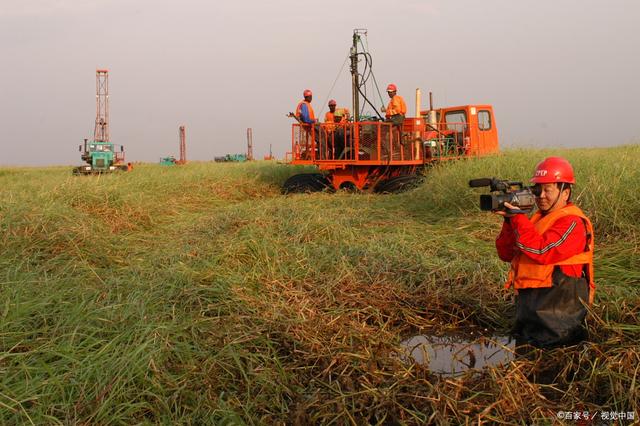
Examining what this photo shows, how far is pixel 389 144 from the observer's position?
10.4 metres

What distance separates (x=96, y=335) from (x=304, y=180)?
8851 millimetres

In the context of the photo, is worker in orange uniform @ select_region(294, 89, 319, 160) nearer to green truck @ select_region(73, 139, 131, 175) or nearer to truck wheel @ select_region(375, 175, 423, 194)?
truck wheel @ select_region(375, 175, 423, 194)

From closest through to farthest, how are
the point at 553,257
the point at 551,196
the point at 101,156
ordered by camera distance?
the point at 553,257 → the point at 551,196 → the point at 101,156

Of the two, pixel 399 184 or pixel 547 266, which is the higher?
pixel 399 184

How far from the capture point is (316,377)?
2.69 meters

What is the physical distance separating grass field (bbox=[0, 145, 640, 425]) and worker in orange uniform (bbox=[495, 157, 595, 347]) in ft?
0.65

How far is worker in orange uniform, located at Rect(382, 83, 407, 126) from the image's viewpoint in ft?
33.4

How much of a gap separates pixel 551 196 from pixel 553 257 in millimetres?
337

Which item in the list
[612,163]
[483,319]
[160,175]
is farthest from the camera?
[160,175]

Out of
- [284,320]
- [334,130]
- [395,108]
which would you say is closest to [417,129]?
[395,108]

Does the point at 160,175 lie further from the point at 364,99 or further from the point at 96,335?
the point at 96,335

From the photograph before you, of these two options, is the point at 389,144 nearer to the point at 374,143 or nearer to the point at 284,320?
the point at 374,143

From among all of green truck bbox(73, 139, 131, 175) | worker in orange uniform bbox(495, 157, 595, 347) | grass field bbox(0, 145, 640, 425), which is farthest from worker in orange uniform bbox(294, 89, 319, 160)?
green truck bbox(73, 139, 131, 175)

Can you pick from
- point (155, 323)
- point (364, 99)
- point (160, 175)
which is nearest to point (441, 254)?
point (155, 323)
